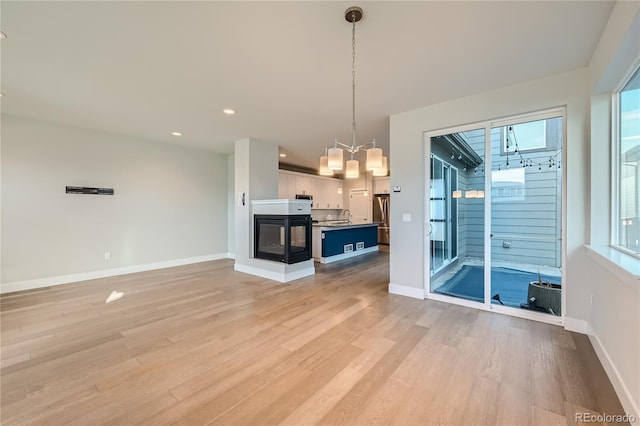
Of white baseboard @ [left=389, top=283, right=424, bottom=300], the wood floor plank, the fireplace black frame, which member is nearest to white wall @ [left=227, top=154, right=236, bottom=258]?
the fireplace black frame

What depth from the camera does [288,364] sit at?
214 cm

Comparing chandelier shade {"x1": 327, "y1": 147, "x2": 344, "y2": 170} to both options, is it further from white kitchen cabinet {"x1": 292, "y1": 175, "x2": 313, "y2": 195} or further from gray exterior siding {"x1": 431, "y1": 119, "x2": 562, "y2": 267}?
white kitchen cabinet {"x1": 292, "y1": 175, "x2": 313, "y2": 195}

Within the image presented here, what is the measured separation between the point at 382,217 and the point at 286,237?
519 cm

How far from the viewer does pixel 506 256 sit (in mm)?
3271

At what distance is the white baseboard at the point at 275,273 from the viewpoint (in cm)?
467

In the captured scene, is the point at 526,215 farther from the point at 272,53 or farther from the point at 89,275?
the point at 89,275

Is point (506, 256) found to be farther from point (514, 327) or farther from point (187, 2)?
point (187, 2)

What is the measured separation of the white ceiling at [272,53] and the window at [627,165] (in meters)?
0.56

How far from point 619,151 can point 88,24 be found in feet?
15.2

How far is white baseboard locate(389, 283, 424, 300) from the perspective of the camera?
3708 mm

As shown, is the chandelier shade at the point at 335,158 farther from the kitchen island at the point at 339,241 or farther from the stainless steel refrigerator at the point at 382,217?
the stainless steel refrigerator at the point at 382,217

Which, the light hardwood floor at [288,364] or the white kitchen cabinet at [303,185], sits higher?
the white kitchen cabinet at [303,185]

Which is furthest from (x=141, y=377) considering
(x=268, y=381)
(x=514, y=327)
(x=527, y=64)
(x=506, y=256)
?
(x=527, y=64)

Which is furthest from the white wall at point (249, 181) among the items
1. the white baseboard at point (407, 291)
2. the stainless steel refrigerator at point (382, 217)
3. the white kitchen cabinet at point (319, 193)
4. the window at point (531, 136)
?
the stainless steel refrigerator at point (382, 217)
